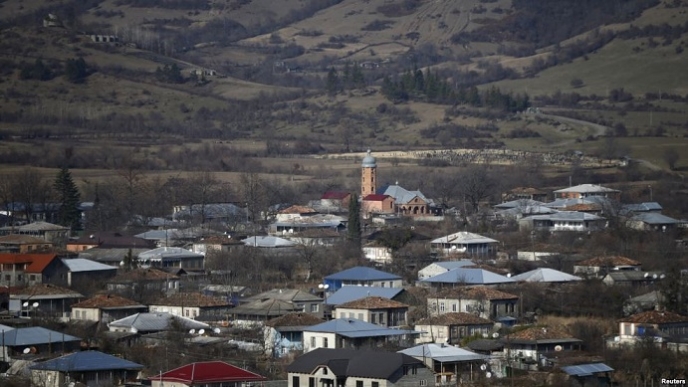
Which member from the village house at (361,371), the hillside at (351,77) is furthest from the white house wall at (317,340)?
the hillside at (351,77)

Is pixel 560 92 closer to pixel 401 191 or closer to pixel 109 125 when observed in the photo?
pixel 109 125

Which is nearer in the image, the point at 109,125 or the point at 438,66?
the point at 109,125

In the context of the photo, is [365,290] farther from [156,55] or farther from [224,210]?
[156,55]

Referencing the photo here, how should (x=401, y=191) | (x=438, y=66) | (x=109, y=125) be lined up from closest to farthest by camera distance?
(x=401, y=191)
(x=109, y=125)
(x=438, y=66)

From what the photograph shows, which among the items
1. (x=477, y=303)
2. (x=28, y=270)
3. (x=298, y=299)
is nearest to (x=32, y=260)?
(x=28, y=270)

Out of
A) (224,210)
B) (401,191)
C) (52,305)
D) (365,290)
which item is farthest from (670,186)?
(52,305)

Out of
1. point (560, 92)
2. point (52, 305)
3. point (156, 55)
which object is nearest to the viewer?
point (52, 305)

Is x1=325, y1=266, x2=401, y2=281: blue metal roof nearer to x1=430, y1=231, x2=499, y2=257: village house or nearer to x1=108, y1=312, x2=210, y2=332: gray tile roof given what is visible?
x1=430, y1=231, x2=499, y2=257: village house
